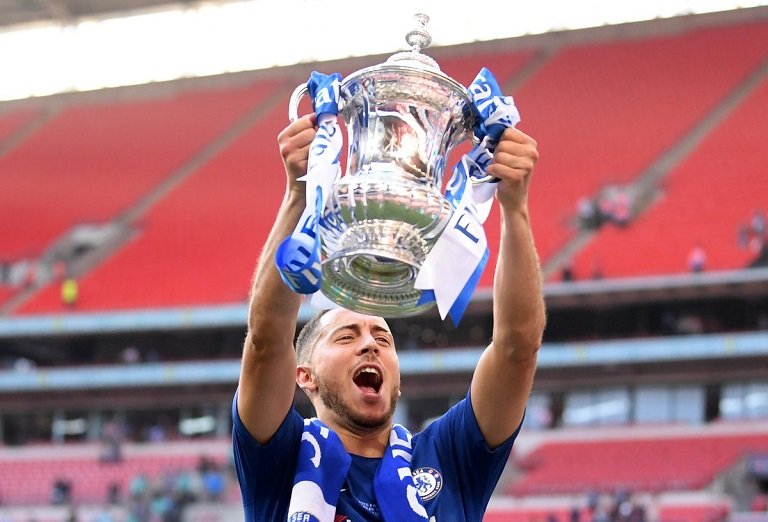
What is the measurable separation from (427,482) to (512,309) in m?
0.40

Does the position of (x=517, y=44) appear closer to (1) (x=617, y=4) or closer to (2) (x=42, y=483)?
(1) (x=617, y=4)

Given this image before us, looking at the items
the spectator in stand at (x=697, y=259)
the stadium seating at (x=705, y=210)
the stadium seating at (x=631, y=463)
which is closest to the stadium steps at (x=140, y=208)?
the stadium seating at (x=705, y=210)

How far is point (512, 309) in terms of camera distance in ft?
8.13

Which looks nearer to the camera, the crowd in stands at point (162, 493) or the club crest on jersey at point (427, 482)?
the club crest on jersey at point (427, 482)

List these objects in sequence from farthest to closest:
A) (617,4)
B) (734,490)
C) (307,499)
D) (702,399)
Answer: (617,4), (702,399), (734,490), (307,499)

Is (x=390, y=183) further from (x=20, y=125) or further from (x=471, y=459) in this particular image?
(x=20, y=125)

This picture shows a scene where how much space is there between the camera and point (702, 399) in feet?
63.8

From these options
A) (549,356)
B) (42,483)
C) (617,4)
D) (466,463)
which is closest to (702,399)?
(549,356)

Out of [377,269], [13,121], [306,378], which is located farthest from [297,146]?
[13,121]

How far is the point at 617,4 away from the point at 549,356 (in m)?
7.74

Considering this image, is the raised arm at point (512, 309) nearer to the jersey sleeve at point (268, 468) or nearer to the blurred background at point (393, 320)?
the jersey sleeve at point (268, 468)

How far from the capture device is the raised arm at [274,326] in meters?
2.33

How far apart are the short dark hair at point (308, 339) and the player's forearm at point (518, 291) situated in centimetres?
47

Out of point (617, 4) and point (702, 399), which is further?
point (617, 4)
